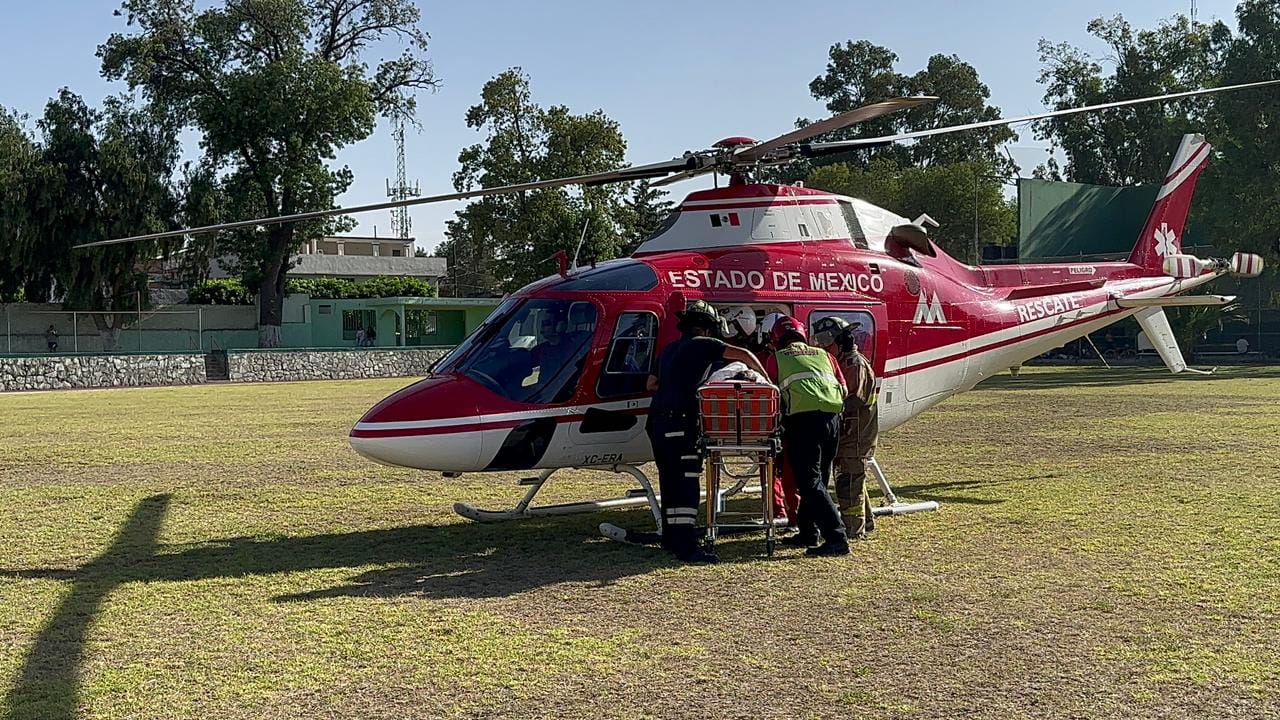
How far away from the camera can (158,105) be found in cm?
5100

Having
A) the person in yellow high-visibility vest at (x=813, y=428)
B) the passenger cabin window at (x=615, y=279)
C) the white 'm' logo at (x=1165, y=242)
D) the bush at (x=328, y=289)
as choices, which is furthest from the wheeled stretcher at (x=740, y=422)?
the bush at (x=328, y=289)

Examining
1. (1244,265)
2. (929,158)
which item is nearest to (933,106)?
(929,158)

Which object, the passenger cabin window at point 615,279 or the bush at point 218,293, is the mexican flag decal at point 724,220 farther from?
the bush at point 218,293

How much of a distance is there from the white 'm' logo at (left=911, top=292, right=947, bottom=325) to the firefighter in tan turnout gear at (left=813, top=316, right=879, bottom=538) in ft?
6.41

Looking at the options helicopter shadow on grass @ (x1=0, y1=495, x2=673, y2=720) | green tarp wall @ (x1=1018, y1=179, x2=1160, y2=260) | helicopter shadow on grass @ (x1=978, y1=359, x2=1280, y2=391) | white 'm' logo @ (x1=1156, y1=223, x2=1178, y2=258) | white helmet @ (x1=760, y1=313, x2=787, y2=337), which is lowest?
helicopter shadow on grass @ (x1=978, y1=359, x2=1280, y2=391)

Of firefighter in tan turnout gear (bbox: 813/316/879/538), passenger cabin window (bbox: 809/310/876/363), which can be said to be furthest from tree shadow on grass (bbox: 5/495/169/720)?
passenger cabin window (bbox: 809/310/876/363)

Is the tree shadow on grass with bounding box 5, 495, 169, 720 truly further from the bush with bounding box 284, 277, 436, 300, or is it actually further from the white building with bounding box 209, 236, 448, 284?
the white building with bounding box 209, 236, 448, 284

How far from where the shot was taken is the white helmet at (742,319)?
32.4 ft

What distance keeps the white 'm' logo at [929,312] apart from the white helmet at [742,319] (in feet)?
6.99

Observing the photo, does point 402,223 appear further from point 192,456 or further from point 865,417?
point 865,417

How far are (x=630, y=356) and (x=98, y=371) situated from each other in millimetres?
36479

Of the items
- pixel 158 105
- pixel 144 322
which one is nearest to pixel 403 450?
pixel 144 322

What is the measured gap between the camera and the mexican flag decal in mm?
10742

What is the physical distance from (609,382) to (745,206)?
242 centimetres
